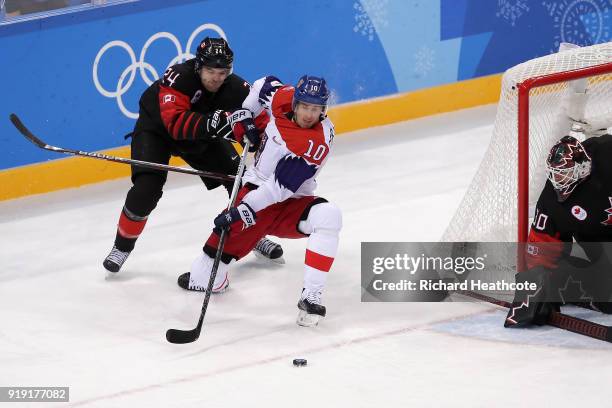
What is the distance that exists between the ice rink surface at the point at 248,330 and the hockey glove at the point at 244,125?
608 mm

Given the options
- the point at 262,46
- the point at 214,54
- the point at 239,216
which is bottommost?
the point at 239,216

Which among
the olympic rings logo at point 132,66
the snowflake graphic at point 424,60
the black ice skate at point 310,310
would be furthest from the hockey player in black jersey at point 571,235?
the snowflake graphic at point 424,60

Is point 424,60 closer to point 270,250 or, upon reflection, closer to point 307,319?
point 270,250

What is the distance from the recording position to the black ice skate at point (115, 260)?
532 cm

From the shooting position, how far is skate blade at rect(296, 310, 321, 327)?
4730mm

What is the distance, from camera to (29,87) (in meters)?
6.25

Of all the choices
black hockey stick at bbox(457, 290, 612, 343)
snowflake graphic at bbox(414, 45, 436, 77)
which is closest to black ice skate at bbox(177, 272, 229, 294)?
black hockey stick at bbox(457, 290, 612, 343)

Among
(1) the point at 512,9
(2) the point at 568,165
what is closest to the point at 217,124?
(2) the point at 568,165

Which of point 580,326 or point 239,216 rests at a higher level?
point 239,216

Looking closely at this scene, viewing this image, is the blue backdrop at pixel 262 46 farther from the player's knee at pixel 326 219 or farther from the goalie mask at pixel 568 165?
the goalie mask at pixel 568 165

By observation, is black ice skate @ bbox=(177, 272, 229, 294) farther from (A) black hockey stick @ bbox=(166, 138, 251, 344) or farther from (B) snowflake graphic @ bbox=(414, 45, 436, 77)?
(B) snowflake graphic @ bbox=(414, 45, 436, 77)

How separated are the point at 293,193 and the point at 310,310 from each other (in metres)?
0.44

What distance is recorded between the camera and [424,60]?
293 inches

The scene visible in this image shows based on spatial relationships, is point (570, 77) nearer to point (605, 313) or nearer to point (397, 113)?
point (605, 313)
